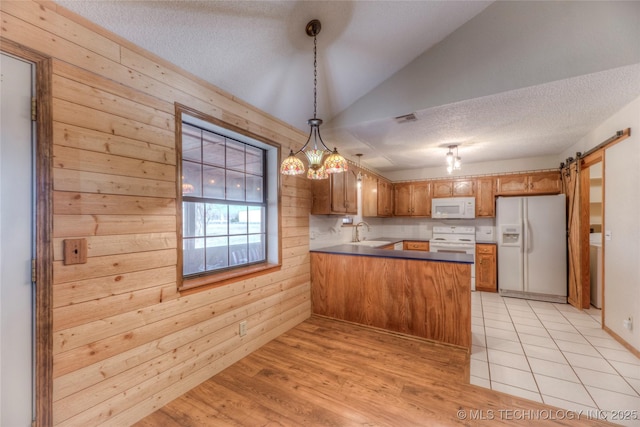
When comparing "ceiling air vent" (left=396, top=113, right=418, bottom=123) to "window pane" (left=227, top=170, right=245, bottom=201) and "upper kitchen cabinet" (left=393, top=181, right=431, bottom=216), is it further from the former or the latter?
"upper kitchen cabinet" (left=393, top=181, right=431, bottom=216)

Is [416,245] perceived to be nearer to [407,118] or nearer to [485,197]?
[485,197]

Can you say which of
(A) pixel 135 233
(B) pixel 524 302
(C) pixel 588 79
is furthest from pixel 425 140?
(A) pixel 135 233

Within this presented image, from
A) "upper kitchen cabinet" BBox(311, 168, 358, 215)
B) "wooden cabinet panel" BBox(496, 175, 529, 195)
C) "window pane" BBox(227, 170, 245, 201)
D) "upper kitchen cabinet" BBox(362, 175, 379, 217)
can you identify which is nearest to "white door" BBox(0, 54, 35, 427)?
"window pane" BBox(227, 170, 245, 201)

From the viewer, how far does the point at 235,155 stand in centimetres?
265

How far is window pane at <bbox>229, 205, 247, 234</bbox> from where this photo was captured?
2.60 m

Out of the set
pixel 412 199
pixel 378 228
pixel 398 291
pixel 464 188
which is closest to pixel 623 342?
pixel 398 291

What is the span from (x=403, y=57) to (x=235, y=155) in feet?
6.31

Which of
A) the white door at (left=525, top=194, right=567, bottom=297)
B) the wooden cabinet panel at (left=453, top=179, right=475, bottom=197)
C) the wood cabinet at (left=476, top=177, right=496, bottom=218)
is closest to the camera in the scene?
the white door at (left=525, top=194, right=567, bottom=297)

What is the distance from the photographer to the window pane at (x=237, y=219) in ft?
8.52

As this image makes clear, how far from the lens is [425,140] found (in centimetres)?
359

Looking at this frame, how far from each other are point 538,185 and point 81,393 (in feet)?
20.5

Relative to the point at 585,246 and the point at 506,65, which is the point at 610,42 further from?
the point at 585,246

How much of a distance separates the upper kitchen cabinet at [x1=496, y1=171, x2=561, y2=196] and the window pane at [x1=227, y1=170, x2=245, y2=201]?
183 inches

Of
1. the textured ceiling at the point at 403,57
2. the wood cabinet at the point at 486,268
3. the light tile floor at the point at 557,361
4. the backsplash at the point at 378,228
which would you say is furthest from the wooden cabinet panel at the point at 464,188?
the light tile floor at the point at 557,361
